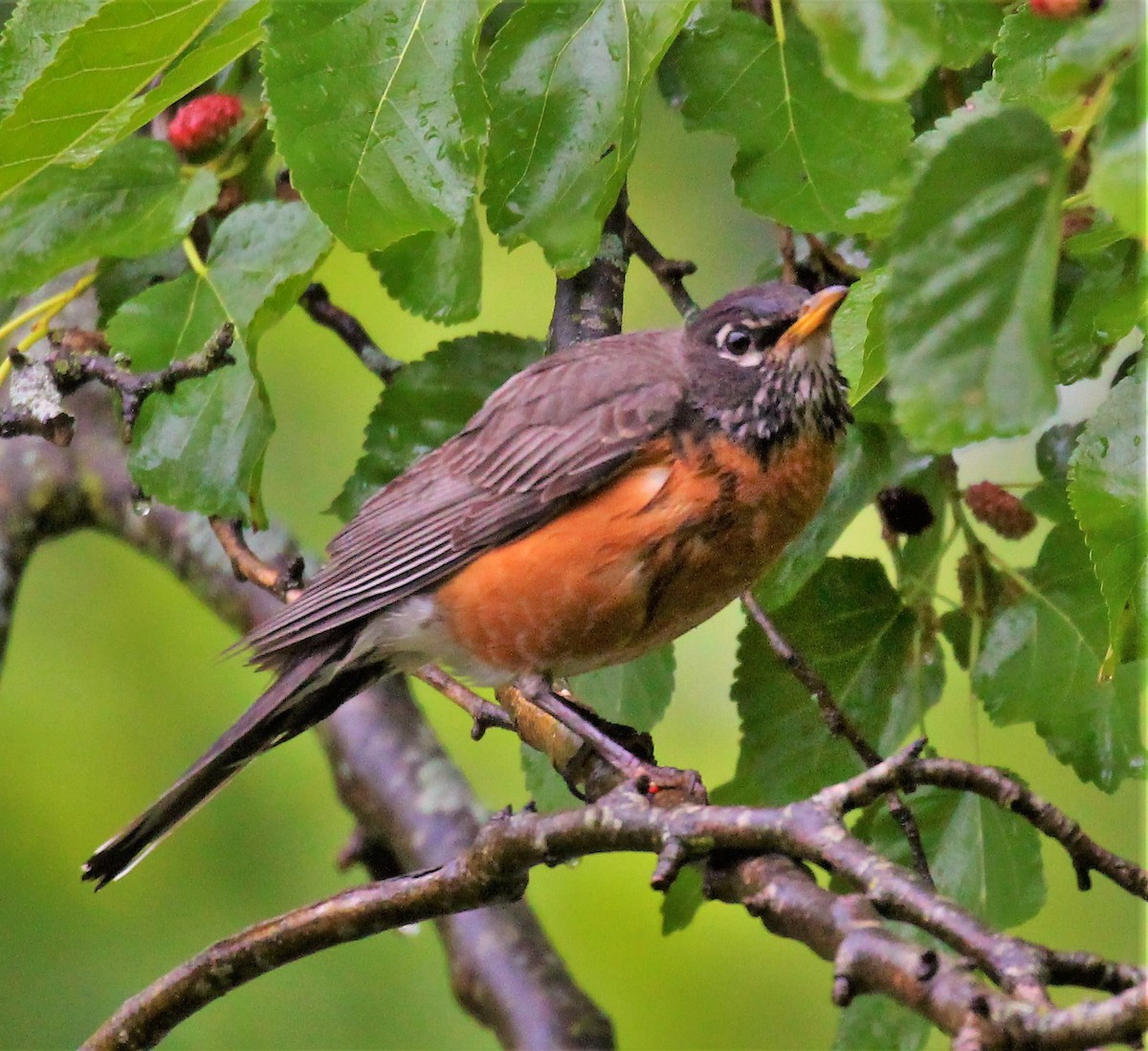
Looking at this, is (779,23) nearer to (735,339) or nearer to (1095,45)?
(735,339)

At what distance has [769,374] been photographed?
2.58 meters

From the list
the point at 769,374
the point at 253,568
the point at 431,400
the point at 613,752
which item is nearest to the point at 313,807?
the point at 253,568

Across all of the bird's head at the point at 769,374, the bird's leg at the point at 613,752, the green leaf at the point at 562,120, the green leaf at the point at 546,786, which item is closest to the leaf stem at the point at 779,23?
the green leaf at the point at 562,120

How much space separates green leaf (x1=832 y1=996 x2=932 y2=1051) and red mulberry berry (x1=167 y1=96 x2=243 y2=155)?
2.05 meters

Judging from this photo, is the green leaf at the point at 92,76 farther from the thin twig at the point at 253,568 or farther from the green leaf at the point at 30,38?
the thin twig at the point at 253,568

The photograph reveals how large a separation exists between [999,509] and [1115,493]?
97cm

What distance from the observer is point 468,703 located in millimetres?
2619

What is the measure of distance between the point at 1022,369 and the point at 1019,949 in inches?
19.1

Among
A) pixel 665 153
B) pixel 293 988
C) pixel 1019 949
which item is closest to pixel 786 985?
pixel 293 988

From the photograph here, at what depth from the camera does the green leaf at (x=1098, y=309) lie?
1.75 m

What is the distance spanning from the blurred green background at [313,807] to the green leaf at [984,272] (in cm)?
276

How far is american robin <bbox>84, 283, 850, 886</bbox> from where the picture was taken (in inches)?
97.4

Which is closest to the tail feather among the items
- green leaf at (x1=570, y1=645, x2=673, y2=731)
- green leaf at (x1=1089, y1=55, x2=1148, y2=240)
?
green leaf at (x1=570, y1=645, x2=673, y2=731)

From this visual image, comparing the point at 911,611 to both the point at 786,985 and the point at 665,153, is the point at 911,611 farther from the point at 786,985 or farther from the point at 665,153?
the point at 665,153
